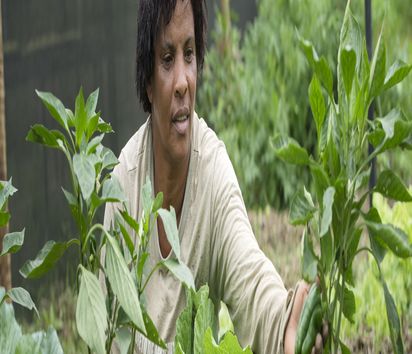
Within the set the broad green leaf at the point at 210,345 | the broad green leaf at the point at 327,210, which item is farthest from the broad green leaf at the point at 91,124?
the broad green leaf at the point at 210,345

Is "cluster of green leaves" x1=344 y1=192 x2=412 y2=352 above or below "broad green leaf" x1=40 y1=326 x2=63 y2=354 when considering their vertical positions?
below

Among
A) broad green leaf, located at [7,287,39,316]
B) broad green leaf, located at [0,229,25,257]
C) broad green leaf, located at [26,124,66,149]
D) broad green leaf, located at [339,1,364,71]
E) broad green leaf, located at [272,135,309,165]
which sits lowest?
broad green leaf, located at [7,287,39,316]

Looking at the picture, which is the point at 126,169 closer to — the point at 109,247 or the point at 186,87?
the point at 186,87

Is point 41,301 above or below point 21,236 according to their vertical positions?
below

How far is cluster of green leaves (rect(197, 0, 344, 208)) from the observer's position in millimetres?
4652

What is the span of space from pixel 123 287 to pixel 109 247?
9 cm

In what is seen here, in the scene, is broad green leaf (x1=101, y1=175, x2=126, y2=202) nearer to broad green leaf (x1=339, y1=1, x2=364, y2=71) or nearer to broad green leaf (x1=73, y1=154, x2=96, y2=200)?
broad green leaf (x1=73, y1=154, x2=96, y2=200)

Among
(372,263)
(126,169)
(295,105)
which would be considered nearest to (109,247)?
(126,169)

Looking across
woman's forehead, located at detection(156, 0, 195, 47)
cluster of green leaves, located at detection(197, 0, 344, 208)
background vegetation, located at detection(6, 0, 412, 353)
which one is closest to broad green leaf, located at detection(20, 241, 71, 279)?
woman's forehead, located at detection(156, 0, 195, 47)

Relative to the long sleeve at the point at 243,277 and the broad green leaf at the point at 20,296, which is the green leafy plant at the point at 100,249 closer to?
the broad green leaf at the point at 20,296

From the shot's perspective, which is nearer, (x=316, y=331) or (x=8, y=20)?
(x=316, y=331)

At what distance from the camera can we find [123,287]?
215cm

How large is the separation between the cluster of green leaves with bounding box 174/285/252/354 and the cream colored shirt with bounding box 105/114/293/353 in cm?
41

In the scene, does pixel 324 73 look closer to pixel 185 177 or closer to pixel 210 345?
pixel 210 345
